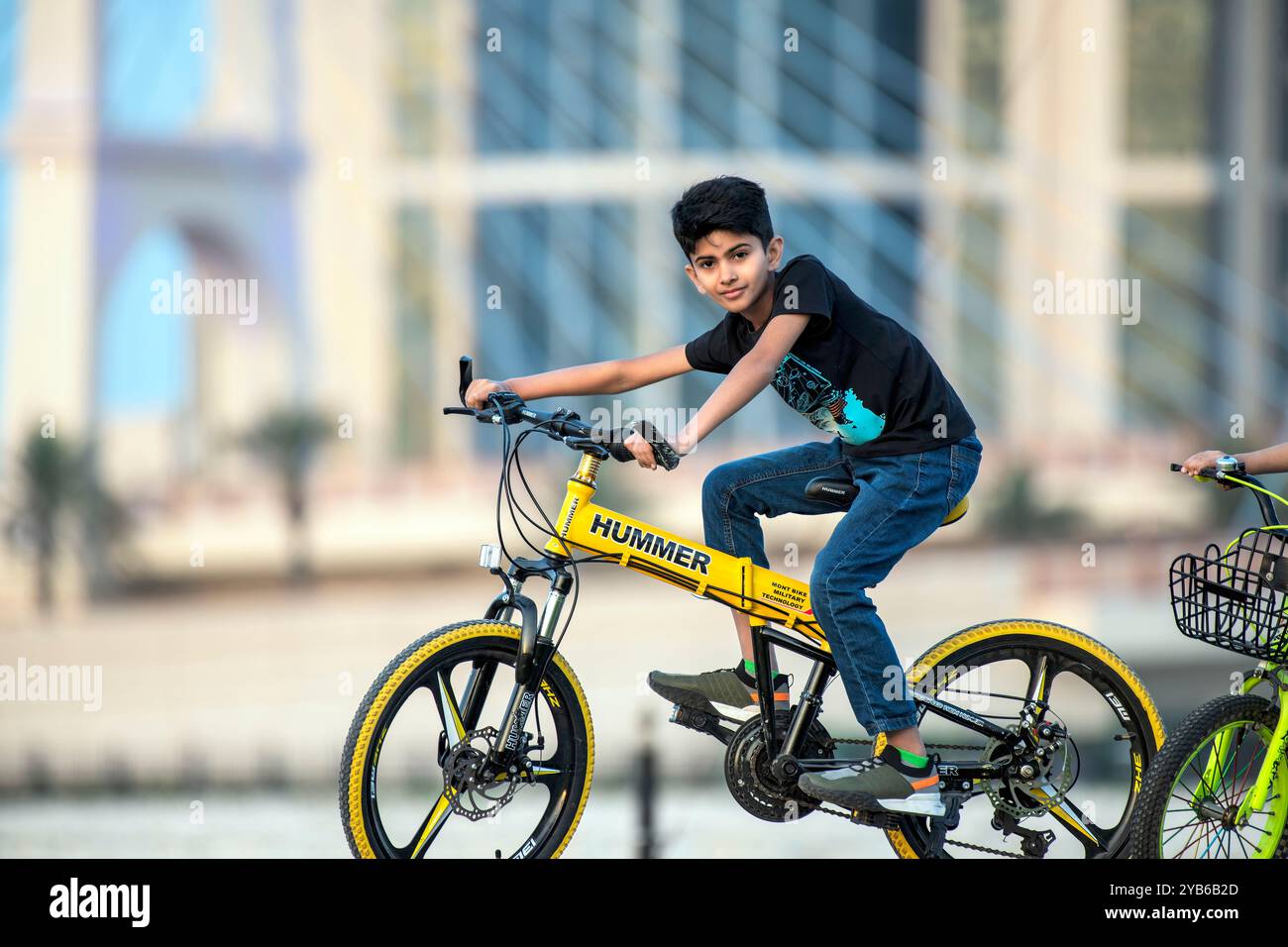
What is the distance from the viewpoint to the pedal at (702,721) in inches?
140

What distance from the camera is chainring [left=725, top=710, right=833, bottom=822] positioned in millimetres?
3480

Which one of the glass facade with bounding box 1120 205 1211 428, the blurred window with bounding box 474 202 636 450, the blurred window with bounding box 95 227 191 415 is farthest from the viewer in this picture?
the glass facade with bounding box 1120 205 1211 428

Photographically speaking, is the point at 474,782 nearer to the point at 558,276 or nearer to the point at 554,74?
the point at 558,276

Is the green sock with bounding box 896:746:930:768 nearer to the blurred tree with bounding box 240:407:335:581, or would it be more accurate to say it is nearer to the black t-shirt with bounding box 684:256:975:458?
the black t-shirt with bounding box 684:256:975:458

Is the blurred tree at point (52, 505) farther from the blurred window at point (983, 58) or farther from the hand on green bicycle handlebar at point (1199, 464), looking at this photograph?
the hand on green bicycle handlebar at point (1199, 464)

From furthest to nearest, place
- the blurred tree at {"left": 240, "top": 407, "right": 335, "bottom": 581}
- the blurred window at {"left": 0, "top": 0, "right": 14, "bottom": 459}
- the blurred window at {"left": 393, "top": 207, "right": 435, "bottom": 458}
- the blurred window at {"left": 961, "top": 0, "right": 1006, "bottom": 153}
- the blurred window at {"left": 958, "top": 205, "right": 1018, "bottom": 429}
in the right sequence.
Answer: the blurred window at {"left": 961, "top": 0, "right": 1006, "bottom": 153} → the blurred window at {"left": 393, "top": 207, "right": 435, "bottom": 458} → the blurred window at {"left": 958, "top": 205, "right": 1018, "bottom": 429} → the blurred window at {"left": 0, "top": 0, "right": 14, "bottom": 459} → the blurred tree at {"left": 240, "top": 407, "right": 335, "bottom": 581}

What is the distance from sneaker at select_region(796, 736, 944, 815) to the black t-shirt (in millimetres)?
666

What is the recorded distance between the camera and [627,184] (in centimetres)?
2148

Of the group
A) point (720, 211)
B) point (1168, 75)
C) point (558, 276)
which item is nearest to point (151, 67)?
point (558, 276)

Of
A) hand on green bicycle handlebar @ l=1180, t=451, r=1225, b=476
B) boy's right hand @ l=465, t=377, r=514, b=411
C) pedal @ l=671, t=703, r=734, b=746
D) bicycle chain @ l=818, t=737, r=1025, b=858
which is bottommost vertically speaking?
bicycle chain @ l=818, t=737, r=1025, b=858

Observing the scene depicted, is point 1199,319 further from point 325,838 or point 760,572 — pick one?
point 760,572

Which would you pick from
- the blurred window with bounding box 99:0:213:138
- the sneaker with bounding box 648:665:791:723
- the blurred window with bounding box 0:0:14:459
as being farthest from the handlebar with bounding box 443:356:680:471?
the blurred window with bounding box 99:0:213:138

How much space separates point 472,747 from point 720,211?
4.00 ft
